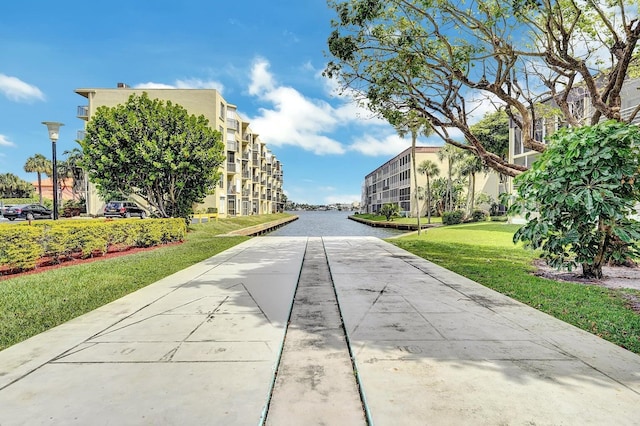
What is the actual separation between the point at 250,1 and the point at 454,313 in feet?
43.2

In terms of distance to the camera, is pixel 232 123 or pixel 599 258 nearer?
pixel 599 258

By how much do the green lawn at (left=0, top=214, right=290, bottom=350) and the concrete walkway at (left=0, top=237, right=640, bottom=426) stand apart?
502 millimetres

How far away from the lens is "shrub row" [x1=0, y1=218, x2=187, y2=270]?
28.9ft

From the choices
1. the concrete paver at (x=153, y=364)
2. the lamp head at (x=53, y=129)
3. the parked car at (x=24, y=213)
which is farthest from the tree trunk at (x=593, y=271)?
the parked car at (x=24, y=213)

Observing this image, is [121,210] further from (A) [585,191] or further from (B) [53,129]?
(A) [585,191]

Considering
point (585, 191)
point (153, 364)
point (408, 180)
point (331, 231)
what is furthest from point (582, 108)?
point (408, 180)

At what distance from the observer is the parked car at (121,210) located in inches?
1206

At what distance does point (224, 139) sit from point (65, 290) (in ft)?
119

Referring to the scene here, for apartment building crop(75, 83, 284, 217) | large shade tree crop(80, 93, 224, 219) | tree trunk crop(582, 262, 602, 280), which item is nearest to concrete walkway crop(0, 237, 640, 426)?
tree trunk crop(582, 262, 602, 280)

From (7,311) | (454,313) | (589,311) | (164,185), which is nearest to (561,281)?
(589,311)

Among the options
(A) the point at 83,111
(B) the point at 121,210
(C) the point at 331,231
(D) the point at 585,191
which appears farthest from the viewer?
(C) the point at 331,231

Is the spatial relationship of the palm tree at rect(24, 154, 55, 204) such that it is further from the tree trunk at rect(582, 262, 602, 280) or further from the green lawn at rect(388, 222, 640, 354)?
the tree trunk at rect(582, 262, 602, 280)

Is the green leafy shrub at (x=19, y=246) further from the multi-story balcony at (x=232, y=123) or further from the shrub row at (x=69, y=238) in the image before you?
the multi-story balcony at (x=232, y=123)

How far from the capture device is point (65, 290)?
22.7 ft
